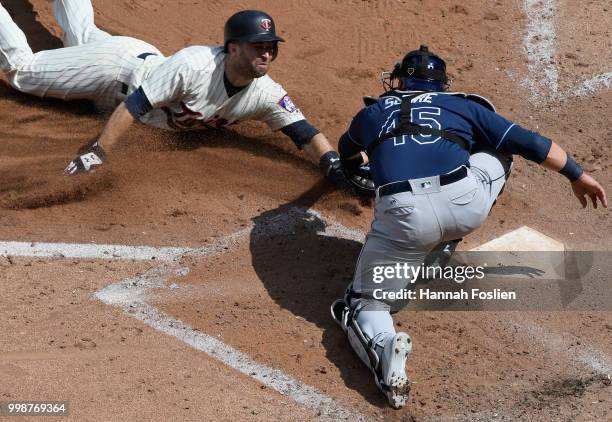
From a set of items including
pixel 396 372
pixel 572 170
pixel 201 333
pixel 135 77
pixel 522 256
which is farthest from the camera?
pixel 135 77

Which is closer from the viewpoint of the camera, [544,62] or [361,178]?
[361,178]

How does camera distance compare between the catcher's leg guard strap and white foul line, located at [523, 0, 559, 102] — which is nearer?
the catcher's leg guard strap

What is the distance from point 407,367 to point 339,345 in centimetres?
44

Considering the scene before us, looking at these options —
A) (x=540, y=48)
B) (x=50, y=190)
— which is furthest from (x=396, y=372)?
(x=540, y=48)

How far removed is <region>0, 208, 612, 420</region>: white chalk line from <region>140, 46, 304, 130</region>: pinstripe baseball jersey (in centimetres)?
85

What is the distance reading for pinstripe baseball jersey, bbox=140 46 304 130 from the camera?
262 inches

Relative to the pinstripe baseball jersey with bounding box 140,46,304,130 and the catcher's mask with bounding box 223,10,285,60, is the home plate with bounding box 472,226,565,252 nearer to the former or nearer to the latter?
the pinstripe baseball jersey with bounding box 140,46,304,130

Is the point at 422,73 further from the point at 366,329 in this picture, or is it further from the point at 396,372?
the point at 396,372

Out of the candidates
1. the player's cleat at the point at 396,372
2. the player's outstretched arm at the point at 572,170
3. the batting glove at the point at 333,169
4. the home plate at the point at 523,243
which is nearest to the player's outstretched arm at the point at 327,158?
the batting glove at the point at 333,169

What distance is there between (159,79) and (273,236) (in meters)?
1.39

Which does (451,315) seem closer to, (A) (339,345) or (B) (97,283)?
(A) (339,345)

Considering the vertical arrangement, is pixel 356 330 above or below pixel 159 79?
below

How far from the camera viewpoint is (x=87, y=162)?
6.70 metres

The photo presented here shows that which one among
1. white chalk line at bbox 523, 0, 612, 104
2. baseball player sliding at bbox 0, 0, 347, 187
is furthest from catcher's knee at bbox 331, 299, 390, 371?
white chalk line at bbox 523, 0, 612, 104
